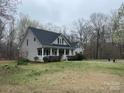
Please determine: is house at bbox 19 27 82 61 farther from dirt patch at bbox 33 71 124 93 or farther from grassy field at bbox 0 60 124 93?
dirt patch at bbox 33 71 124 93

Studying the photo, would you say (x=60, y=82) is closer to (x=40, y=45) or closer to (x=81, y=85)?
(x=81, y=85)

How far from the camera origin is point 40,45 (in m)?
44.1

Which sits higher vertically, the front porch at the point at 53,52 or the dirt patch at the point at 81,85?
the front porch at the point at 53,52

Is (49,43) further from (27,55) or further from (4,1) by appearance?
(4,1)

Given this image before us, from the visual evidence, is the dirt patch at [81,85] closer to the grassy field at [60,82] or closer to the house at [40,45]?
the grassy field at [60,82]

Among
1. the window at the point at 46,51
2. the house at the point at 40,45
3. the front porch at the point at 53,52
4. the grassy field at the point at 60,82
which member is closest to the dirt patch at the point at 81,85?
the grassy field at the point at 60,82

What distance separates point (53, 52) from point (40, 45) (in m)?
3.91

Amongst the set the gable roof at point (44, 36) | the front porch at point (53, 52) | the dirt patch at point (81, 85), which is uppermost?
the gable roof at point (44, 36)

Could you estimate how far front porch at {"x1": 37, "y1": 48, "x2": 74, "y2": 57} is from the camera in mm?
44469

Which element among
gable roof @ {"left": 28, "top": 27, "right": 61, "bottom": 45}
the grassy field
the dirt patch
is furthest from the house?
the dirt patch

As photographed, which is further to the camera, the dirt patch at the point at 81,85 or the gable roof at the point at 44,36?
the gable roof at the point at 44,36

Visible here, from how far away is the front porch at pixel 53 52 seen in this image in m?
44.5

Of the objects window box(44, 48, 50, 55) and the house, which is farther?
window box(44, 48, 50, 55)

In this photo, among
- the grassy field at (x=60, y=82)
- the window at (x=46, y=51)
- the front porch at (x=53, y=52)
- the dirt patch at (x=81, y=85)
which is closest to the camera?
the grassy field at (x=60, y=82)
